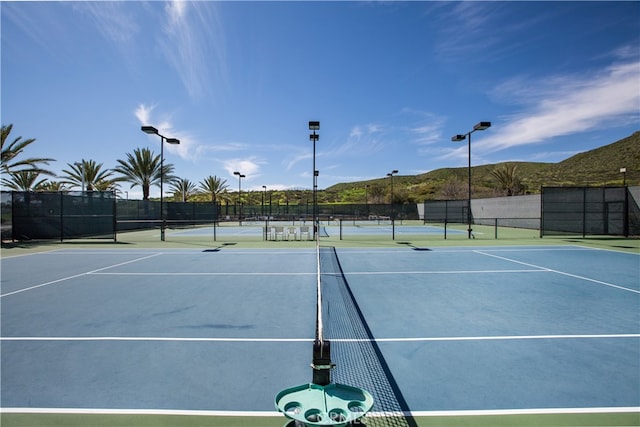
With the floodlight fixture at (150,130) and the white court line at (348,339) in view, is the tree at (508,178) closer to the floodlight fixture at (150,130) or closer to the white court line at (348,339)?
the floodlight fixture at (150,130)

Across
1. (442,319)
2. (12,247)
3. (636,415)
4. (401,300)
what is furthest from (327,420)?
(12,247)

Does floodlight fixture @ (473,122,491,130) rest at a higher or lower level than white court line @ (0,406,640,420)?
higher

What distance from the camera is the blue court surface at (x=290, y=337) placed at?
3.71 m

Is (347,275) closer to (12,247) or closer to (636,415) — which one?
(636,415)

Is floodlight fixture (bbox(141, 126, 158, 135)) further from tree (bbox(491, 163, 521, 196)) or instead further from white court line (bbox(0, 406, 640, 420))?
tree (bbox(491, 163, 521, 196))

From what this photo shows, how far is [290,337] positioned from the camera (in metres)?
5.36

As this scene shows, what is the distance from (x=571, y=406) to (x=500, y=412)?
777 mm

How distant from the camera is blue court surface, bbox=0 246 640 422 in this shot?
3705 mm

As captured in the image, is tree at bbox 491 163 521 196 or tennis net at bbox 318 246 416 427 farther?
tree at bbox 491 163 521 196

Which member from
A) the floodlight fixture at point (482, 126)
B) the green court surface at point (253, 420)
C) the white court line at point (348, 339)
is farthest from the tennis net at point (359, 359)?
the floodlight fixture at point (482, 126)

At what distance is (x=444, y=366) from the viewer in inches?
172

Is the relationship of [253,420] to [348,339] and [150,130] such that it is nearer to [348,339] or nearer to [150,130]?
[348,339]

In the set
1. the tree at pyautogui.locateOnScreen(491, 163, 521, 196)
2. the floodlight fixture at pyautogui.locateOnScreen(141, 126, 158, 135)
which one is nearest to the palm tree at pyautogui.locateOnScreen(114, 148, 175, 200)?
the floodlight fixture at pyautogui.locateOnScreen(141, 126, 158, 135)

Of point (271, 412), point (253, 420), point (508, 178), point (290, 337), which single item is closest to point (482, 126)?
point (290, 337)
